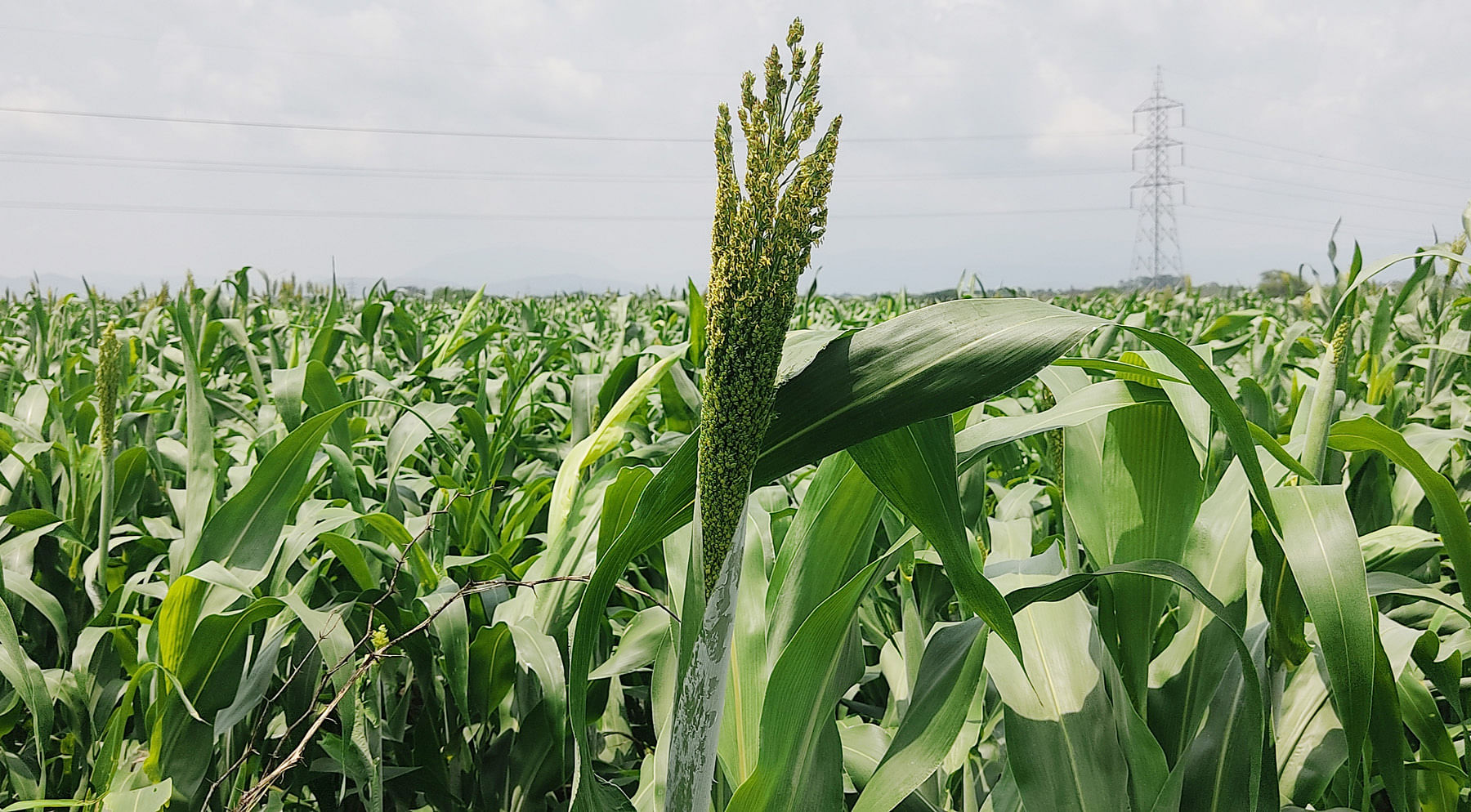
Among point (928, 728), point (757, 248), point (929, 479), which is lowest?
point (928, 728)

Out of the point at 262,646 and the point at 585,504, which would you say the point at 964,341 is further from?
the point at 262,646

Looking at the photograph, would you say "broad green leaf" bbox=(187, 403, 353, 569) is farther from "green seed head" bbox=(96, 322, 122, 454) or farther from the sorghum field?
"green seed head" bbox=(96, 322, 122, 454)

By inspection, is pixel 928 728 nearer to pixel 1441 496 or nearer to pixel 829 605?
pixel 829 605

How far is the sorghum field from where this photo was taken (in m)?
0.56

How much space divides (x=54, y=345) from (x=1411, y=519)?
494 cm

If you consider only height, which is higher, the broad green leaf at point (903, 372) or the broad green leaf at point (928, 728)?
the broad green leaf at point (903, 372)

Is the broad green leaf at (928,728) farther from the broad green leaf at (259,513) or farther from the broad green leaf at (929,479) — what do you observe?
the broad green leaf at (259,513)

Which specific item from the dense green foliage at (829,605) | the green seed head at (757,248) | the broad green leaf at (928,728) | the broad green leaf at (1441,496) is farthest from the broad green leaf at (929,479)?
the broad green leaf at (1441,496)

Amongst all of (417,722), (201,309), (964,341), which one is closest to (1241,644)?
(964,341)

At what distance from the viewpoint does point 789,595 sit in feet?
2.78

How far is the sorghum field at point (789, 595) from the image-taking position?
559 millimetres

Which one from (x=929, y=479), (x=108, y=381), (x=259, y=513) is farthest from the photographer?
(x=108, y=381)

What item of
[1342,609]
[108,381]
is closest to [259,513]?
[108,381]

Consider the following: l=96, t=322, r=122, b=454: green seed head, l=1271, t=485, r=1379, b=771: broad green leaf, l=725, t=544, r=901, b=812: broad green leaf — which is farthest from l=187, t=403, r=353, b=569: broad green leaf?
l=1271, t=485, r=1379, b=771: broad green leaf
